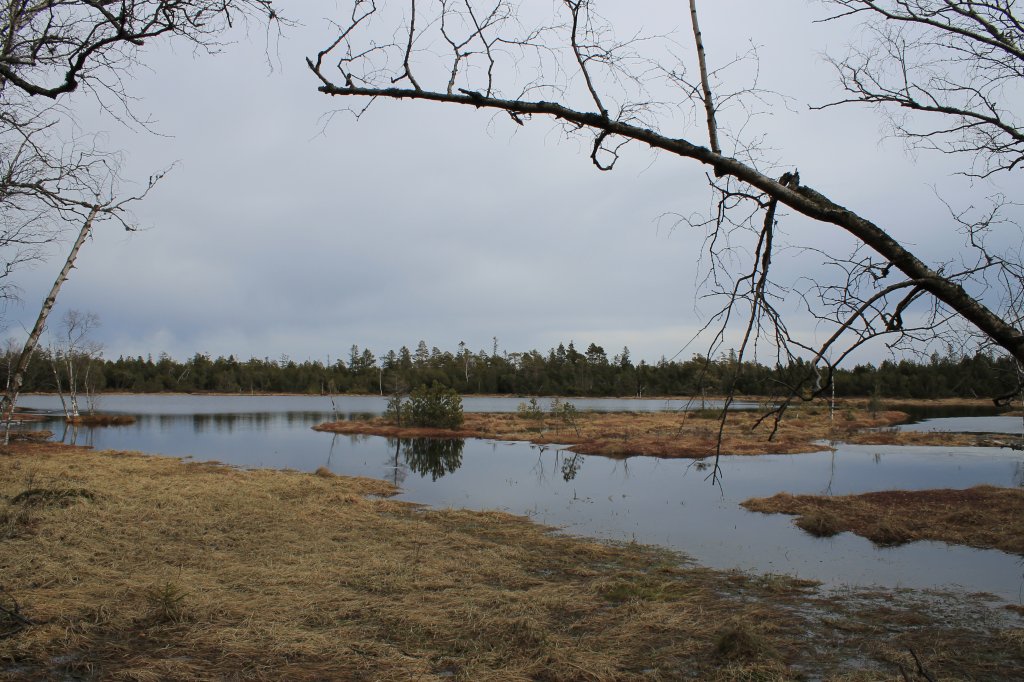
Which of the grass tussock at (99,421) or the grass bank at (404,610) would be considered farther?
the grass tussock at (99,421)

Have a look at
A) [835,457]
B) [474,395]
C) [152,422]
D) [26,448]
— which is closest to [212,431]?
[152,422]

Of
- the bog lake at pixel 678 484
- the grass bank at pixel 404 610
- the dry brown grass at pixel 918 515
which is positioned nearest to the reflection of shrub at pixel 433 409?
the bog lake at pixel 678 484

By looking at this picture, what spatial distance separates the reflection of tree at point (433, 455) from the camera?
844 inches

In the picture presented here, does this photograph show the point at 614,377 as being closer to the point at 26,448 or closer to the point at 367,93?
the point at 26,448

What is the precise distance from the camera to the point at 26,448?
22047 mm

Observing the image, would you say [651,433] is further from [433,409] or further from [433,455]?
[433,455]

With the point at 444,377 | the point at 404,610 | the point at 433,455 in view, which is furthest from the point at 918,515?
the point at 444,377

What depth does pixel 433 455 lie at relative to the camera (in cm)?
2566

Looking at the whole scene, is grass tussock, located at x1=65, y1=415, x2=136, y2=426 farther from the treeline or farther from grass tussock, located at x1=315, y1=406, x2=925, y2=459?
the treeline

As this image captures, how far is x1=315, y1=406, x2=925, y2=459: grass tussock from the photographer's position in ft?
90.0

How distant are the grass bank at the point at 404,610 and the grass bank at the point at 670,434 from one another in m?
15.3

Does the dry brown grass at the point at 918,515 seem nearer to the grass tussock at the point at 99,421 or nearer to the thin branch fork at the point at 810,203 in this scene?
the thin branch fork at the point at 810,203

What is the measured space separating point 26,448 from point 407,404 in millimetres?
19988

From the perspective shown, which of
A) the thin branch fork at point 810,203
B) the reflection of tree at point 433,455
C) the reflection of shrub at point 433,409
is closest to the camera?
the thin branch fork at point 810,203
